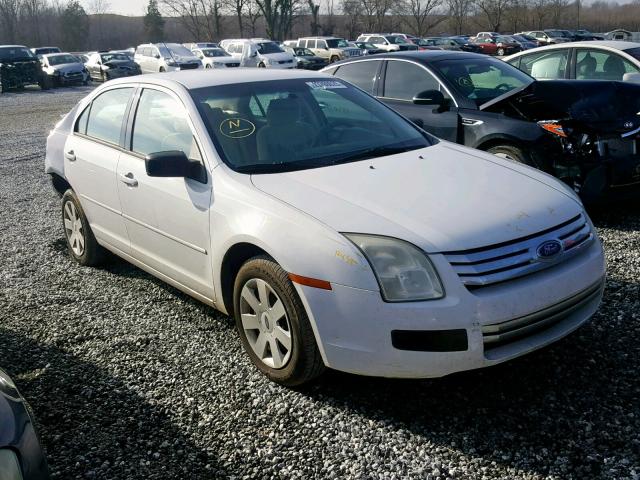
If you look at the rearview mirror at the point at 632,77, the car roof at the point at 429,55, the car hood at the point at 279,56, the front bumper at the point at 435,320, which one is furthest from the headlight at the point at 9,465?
the car hood at the point at 279,56

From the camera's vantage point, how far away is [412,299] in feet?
9.41

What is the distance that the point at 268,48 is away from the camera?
1340 inches

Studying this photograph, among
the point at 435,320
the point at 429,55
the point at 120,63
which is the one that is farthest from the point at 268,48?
the point at 435,320

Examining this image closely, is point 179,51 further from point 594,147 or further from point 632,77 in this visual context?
point 594,147

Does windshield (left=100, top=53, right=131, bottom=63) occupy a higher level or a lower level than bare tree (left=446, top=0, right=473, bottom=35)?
lower

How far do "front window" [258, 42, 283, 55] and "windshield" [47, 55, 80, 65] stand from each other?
9520 millimetres

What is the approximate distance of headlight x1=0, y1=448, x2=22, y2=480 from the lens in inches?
76.4

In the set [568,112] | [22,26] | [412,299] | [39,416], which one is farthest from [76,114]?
[22,26]

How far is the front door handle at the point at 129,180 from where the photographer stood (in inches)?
168

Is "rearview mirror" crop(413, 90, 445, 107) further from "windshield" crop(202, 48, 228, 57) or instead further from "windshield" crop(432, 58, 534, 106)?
"windshield" crop(202, 48, 228, 57)

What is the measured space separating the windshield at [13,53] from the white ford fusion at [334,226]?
3016 cm

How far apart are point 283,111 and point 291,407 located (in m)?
1.91

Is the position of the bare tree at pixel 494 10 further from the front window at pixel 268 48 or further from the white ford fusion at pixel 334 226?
the white ford fusion at pixel 334 226

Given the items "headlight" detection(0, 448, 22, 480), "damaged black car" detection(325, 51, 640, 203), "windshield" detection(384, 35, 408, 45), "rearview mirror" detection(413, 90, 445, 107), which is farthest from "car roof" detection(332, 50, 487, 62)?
"windshield" detection(384, 35, 408, 45)
